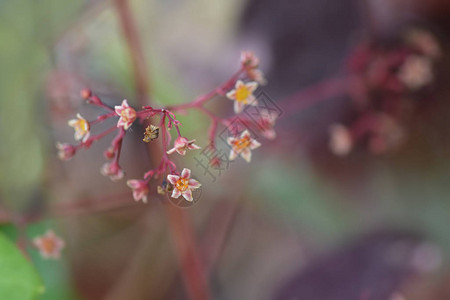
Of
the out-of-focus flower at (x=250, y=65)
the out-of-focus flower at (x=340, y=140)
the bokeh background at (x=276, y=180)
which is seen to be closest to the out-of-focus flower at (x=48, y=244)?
the bokeh background at (x=276, y=180)

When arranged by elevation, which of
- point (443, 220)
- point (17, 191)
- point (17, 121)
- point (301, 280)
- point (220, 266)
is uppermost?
point (17, 121)

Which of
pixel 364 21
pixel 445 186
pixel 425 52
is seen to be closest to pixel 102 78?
pixel 364 21

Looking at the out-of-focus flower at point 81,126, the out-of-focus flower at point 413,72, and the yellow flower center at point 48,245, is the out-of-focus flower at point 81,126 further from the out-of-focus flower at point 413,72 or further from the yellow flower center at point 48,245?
the out-of-focus flower at point 413,72

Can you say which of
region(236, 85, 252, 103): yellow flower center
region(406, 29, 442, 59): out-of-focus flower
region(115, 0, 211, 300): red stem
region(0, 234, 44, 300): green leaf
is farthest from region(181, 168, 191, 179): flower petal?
region(406, 29, 442, 59): out-of-focus flower

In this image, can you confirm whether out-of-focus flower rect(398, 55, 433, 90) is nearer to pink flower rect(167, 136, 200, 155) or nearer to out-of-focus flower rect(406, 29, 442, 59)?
out-of-focus flower rect(406, 29, 442, 59)

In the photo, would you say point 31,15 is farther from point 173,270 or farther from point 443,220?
point 443,220

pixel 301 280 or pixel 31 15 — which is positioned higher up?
pixel 31 15

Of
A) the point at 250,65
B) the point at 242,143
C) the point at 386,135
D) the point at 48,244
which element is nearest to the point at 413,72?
the point at 386,135
